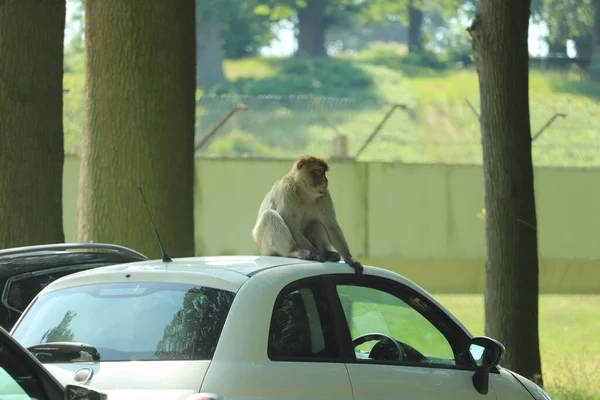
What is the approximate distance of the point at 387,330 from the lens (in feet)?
21.0

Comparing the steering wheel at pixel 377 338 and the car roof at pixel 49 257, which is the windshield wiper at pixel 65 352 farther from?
the car roof at pixel 49 257

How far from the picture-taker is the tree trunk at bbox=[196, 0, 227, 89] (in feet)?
195

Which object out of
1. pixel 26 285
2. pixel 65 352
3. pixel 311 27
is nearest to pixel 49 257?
pixel 26 285

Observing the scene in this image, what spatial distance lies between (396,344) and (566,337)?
10.8 metres

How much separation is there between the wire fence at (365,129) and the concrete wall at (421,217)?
894 millimetres

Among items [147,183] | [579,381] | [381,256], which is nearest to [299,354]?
[147,183]

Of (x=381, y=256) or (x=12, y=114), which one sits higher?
(x=12, y=114)

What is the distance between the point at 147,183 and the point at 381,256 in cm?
1171

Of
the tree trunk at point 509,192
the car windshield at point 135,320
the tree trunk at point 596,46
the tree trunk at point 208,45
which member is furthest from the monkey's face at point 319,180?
the tree trunk at point 208,45

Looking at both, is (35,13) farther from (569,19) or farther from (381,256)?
(569,19)

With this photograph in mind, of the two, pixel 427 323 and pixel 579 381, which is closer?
pixel 427 323

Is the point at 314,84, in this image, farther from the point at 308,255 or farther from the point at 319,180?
the point at 308,255

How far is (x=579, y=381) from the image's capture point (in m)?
11.6

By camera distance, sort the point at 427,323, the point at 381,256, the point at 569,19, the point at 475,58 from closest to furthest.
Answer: the point at 427,323
the point at 475,58
the point at 381,256
the point at 569,19
